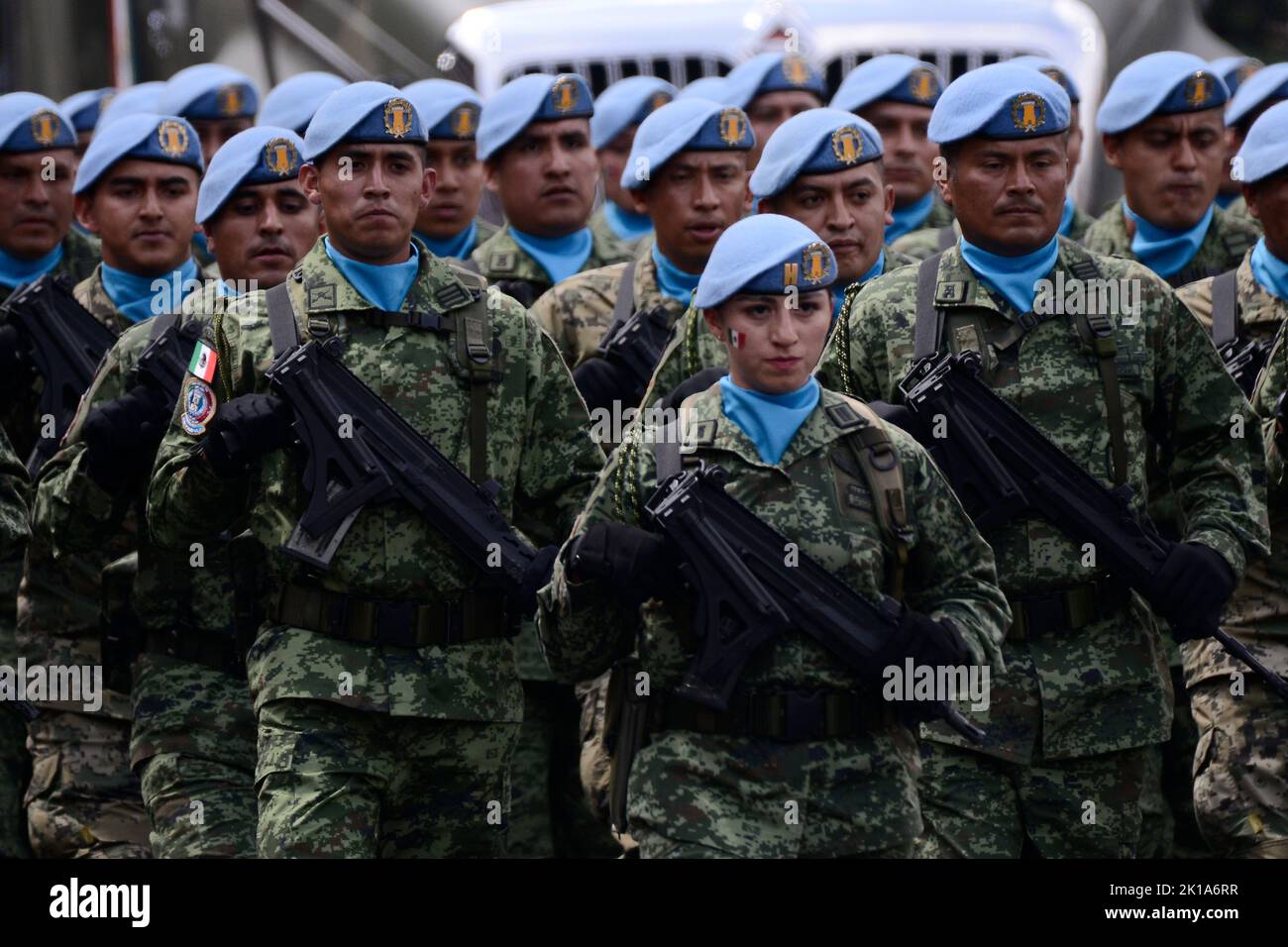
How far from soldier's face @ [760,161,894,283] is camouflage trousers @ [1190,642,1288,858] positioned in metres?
1.59

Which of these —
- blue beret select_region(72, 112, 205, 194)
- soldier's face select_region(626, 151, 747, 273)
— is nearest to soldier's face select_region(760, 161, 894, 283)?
soldier's face select_region(626, 151, 747, 273)

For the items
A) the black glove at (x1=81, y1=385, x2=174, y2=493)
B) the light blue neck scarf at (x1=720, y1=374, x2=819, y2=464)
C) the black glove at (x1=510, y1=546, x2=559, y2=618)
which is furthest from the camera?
the black glove at (x1=81, y1=385, x2=174, y2=493)

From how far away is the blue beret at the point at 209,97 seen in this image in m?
10.7

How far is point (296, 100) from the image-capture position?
10.5 meters

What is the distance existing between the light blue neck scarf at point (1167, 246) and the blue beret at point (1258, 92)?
2.74 ft

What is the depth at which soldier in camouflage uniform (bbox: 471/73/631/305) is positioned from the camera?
983 centimetres

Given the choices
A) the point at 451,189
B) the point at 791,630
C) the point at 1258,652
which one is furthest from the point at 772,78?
the point at 791,630

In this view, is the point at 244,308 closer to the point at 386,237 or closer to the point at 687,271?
the point at 386,237

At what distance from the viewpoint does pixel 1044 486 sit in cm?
705

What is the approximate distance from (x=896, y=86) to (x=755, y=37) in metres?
3.93

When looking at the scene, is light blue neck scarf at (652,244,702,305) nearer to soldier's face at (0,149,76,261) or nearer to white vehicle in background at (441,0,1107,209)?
soldier's face at (0,149,76,261)

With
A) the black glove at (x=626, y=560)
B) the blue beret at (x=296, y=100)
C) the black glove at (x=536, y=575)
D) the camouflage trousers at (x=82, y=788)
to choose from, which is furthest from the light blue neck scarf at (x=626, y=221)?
the black glove at (x=626, y=560)

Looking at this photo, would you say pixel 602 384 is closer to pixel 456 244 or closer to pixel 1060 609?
pixel 1060 609
